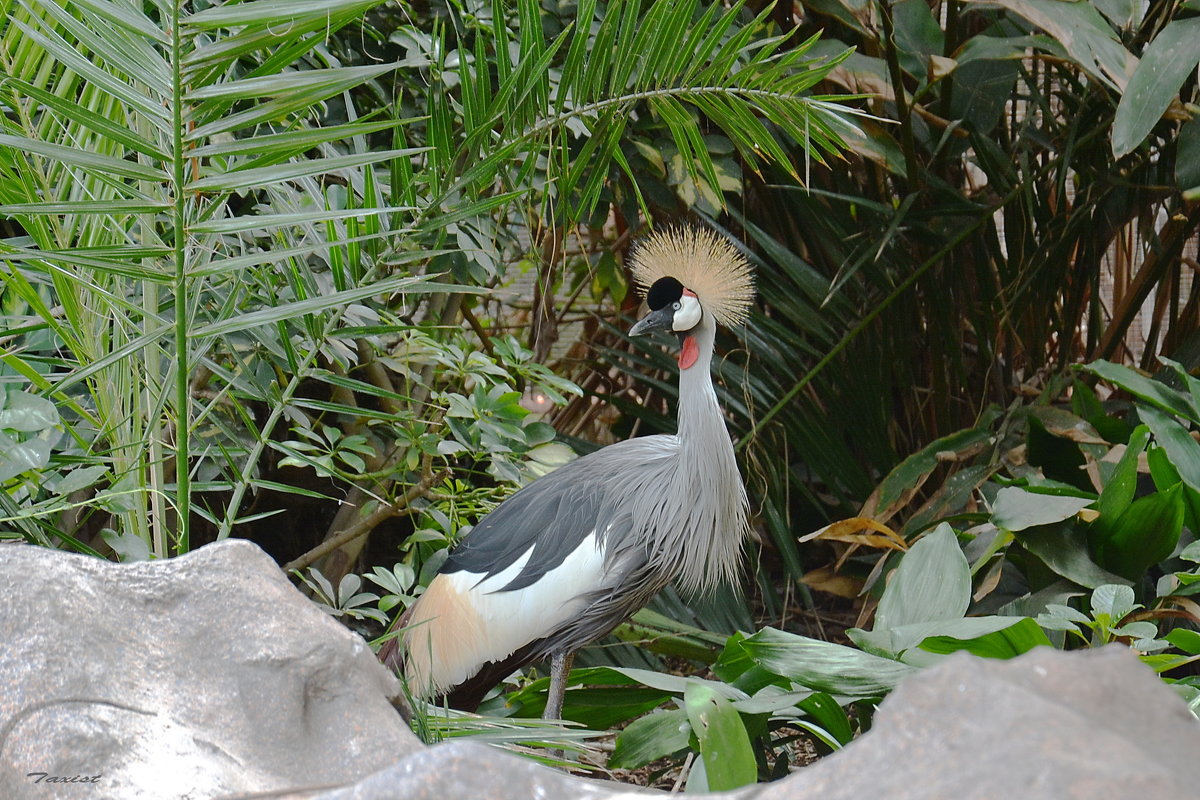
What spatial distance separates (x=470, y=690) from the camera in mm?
1863

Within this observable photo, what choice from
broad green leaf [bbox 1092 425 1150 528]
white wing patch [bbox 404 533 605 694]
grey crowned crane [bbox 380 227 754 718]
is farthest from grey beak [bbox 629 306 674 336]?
broad green leaf [bbox 1092 425 1150 528]

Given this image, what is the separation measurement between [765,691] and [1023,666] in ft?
2.95

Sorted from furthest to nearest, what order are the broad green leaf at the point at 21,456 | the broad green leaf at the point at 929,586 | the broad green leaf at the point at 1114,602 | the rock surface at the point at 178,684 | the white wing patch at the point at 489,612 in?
1. the white wing patch at the point at 489,612
2. the broad green leaf at the point at 929,586
3. the broad green leaf at the point at 1114,602
4. the broad green leaf at the point at 21,456
5. the rock surface at the point at 178,684

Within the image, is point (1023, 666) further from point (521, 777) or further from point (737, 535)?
point (737, 535)

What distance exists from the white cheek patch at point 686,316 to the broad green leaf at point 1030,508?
59 centimetres

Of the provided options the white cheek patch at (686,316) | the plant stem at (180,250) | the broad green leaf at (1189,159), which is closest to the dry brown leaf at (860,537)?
the white cheek patch at (686,316)

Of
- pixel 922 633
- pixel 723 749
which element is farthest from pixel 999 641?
pixel 723 749

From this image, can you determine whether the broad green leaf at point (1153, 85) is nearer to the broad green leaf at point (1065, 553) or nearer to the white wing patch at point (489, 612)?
the broad green leaf at point (1065, 553)

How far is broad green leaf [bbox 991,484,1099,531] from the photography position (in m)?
1.76

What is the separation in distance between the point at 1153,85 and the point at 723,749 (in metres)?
1.40

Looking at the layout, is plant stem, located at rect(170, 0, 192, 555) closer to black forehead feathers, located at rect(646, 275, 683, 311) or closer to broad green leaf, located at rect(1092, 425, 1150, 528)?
black forehead feathers, located at rect(646, 275, 683, 311)

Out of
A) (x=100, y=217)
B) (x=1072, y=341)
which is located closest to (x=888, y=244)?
(x=1072, y=341)

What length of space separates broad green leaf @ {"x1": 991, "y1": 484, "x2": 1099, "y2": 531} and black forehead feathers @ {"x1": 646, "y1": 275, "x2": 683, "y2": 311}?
0.64 meters

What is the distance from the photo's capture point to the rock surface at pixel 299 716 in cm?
50
